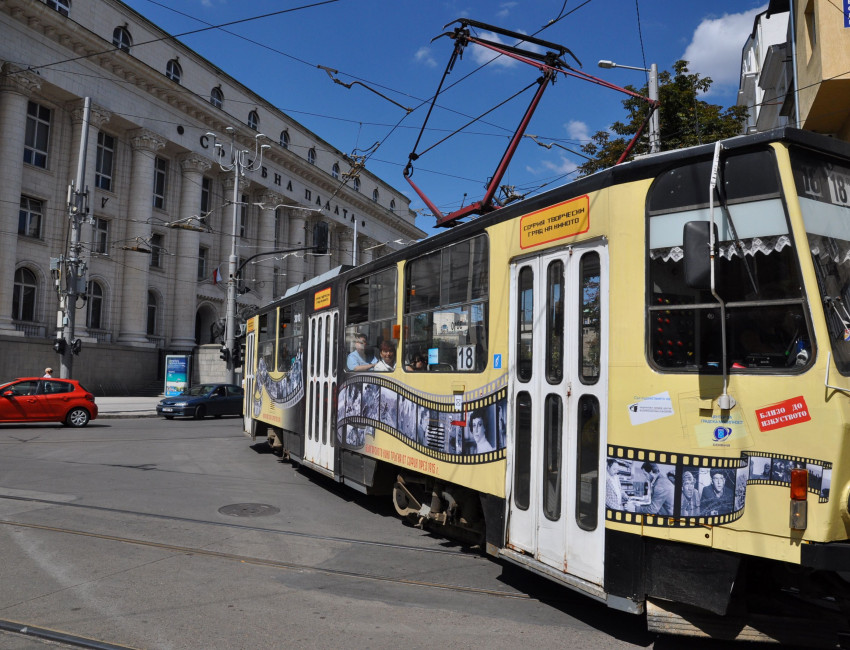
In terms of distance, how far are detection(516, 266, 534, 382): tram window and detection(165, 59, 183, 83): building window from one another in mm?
39223

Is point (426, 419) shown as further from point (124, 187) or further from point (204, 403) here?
point (124, 187)

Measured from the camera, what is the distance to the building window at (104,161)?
1433 inches

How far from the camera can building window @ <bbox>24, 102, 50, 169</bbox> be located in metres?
32.8

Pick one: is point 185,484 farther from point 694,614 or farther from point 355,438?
point 694,614

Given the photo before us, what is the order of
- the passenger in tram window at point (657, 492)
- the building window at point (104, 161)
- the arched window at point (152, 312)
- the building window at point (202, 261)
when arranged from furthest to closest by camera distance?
the building window at point (202, 261)
the arched window at point (152, 312)
the building window at point (104, 161)
the passenger in tram window at point (657, 492)

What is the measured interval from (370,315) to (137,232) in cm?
3269

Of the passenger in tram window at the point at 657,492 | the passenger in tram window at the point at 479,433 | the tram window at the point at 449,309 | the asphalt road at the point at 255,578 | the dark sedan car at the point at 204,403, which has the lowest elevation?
the asphalt road at the point at 255,578

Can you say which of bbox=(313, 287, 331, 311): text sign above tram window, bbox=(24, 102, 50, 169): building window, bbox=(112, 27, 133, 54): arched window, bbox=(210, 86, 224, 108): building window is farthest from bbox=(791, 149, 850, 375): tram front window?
bbox=(210, 86, 224, 108): building window

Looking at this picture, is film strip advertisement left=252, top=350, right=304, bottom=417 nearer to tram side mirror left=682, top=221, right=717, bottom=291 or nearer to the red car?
tram side mirror left=682, top=221, right=717, bottom=291

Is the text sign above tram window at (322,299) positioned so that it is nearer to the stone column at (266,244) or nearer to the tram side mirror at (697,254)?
the tram side mirror at (697,254)

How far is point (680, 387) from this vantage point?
13.9 ft

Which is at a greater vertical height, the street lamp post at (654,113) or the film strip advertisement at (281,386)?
the street lamp post at (654,113)

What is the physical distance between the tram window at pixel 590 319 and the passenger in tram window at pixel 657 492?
692 millimetres

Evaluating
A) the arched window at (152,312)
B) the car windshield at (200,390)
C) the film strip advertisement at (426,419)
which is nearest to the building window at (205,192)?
the arched window at (152,312)
